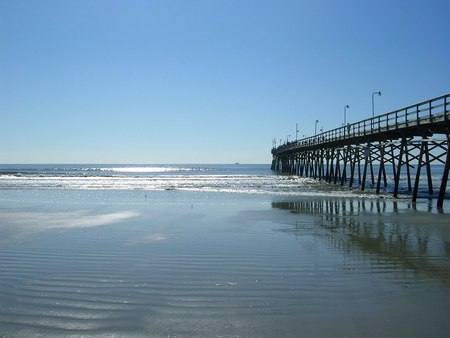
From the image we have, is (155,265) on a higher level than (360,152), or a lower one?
lower

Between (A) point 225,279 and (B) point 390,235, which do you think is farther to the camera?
(B) point 390,235

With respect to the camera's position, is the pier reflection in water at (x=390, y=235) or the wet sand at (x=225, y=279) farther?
the pier reflection in water at (x=390, y=235)

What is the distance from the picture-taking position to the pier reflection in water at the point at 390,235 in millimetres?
7669

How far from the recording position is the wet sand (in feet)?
15.7

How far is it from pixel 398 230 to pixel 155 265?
283 inches

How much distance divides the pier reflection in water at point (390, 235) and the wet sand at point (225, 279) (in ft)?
0.15

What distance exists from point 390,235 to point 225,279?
594 cm

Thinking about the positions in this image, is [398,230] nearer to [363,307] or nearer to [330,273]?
[330,273]

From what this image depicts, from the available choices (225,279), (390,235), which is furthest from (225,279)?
(390,235)

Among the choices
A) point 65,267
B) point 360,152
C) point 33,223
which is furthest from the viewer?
point 360,152

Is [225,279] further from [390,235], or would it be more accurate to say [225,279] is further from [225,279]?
[390,235]

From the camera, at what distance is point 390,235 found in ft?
36.1

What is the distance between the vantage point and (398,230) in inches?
467

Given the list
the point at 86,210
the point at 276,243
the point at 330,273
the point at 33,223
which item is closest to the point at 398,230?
the point at 276,243
